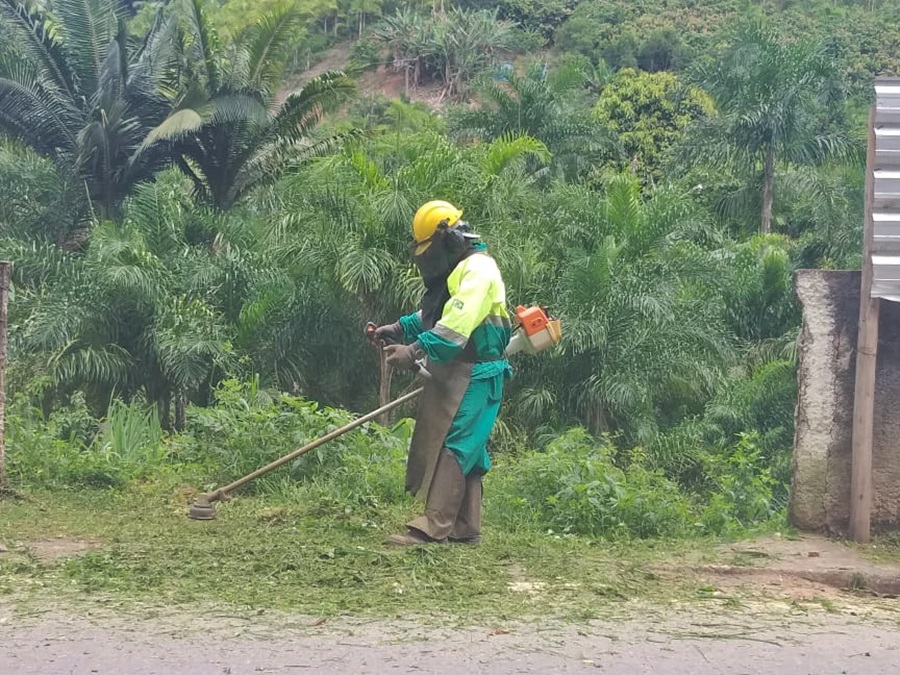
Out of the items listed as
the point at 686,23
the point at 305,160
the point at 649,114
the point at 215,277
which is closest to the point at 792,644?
the point at 215,277

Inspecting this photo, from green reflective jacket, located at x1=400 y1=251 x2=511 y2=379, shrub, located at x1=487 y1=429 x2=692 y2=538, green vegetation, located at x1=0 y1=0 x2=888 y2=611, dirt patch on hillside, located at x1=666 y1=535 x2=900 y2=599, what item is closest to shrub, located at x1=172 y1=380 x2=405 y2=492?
green vegetation, located at x1=0 y1=0 x2=888 y2=611

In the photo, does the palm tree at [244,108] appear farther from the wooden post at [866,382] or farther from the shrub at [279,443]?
the wooden post at [866,382]

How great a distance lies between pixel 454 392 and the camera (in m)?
5.72

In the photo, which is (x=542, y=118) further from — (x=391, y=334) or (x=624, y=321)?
(x=391, y=334)

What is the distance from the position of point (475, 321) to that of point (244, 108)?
12.7m

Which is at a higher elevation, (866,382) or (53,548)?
(866,382)

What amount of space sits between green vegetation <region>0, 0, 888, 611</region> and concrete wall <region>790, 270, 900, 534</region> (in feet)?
2.99

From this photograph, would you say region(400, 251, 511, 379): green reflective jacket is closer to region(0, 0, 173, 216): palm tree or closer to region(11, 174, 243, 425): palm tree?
region(11, 174, 243, 425): palm tree

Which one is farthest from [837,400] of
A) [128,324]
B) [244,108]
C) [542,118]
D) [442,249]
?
[542,118]

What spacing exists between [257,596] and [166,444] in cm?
471

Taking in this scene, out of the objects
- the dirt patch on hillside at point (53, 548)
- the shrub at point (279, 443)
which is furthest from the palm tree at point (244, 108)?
the dirt patch on hillside at point (53, 548)

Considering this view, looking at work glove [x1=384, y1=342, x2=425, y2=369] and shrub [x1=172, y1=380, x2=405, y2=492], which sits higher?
work glove [x1=384, y1=342, x2=425, y2=369]

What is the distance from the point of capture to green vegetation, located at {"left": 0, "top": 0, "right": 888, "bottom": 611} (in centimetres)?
667

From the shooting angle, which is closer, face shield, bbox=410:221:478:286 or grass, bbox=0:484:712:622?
grass, bbox=0:484:712:622
